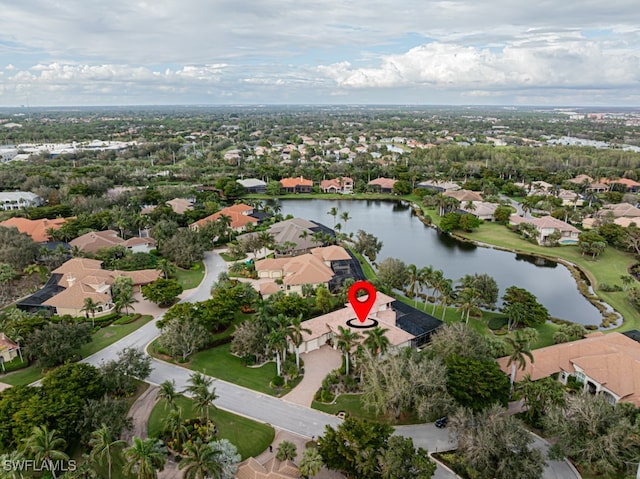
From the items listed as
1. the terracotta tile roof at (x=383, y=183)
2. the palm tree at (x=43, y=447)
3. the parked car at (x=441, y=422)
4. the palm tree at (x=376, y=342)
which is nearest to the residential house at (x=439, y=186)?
the terracotta tile roof at (x=383, y=183)

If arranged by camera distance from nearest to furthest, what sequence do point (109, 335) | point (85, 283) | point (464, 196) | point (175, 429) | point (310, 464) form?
point (310, 464) → point (175, 429) → point (109, 335) → point (85, 283) → point (464, 196)

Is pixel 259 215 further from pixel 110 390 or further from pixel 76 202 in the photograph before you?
pixel 110 390

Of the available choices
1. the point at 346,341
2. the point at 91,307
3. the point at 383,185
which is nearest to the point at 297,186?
the point at 383,185

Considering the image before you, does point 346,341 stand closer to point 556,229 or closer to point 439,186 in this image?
point 556,229

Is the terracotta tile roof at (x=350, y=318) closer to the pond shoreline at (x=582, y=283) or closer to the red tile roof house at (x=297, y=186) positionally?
A: the pond shoreline at (x=582, y=283)

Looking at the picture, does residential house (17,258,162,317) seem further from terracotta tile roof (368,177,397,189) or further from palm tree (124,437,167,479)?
terracotta tile roof (368,177,397,189)

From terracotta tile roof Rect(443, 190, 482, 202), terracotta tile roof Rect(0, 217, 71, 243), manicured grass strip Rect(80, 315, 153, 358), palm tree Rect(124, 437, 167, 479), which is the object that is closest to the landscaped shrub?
palm tree Rect(124, 437, 167, 479)
